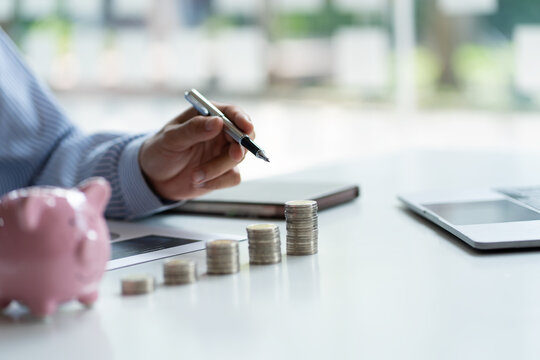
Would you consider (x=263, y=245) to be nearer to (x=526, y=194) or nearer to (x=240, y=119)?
(x=240, y=119)

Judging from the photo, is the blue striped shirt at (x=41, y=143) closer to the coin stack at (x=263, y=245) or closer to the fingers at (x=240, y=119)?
the fingers at (x=240, y=119)

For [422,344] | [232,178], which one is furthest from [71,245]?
[232,178]

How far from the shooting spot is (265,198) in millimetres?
971

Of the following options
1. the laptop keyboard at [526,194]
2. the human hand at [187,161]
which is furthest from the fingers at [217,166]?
the laptop keyboard at [526,194]

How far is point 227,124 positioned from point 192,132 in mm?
42

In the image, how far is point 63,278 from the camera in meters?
0.50

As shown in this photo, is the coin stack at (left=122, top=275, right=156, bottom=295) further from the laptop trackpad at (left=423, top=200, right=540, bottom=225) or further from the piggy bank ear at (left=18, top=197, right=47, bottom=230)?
the laptop trackpad at (left=423, top=200, right=540, bottom=225)

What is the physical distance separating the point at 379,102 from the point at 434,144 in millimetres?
485

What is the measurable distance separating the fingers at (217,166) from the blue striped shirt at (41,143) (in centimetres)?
13

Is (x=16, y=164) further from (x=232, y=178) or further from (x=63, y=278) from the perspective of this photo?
(x=63, y=278)

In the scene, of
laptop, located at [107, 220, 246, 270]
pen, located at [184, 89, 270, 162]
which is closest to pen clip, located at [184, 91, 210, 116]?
pen, located at [184, 89, 270, 162]

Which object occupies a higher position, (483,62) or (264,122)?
(483,62)

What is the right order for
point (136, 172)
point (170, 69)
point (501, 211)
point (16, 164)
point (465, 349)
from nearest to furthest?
point (465, 349), point (501, 211), point (136, 172), point (16, 164), point (170, 69)

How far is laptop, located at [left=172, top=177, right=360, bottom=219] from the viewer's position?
3.09ft
